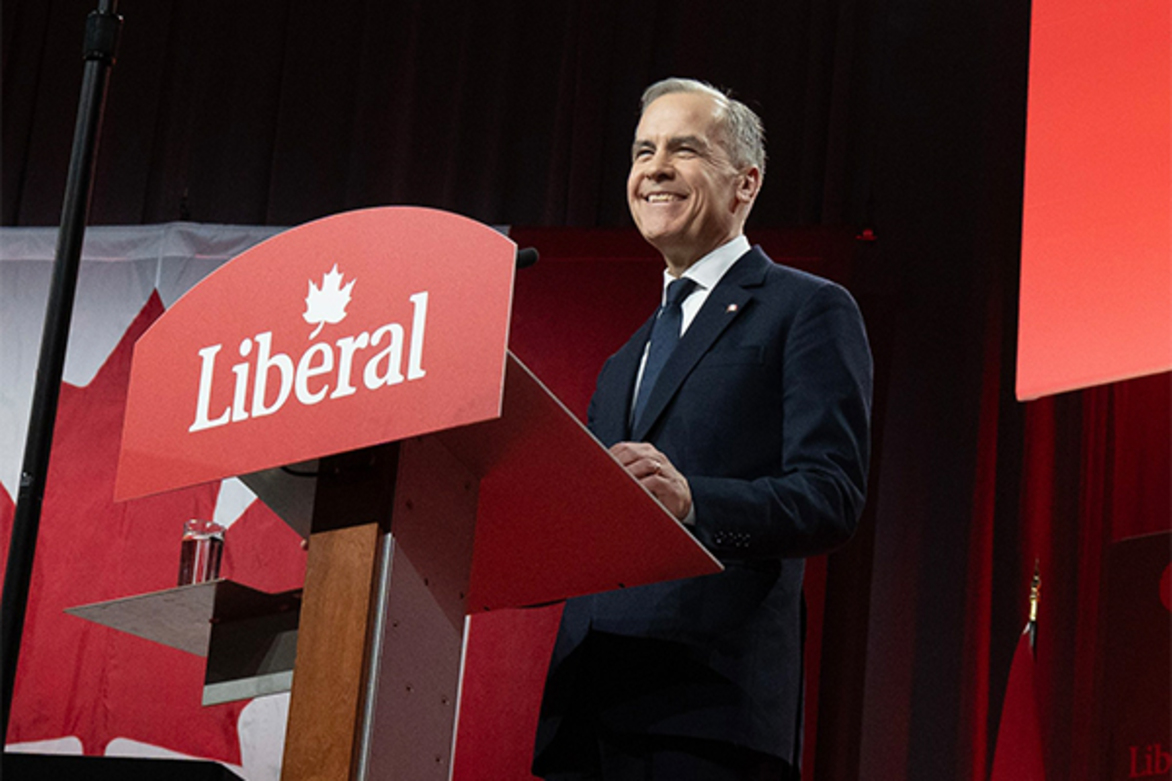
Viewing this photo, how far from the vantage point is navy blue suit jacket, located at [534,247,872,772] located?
1.43 meters

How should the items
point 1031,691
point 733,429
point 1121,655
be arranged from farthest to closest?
1. point 1031,691
2. point 1121,655
3. point 733,429

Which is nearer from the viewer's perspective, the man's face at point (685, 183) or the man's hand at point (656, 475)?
the man's hand at point (656, 475)

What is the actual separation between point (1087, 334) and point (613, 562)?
17.0 inches

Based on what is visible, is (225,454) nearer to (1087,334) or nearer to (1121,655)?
(1087,334)

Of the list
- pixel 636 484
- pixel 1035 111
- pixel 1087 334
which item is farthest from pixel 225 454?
pixel 1035 111

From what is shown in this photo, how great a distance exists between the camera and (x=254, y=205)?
3.90 metres

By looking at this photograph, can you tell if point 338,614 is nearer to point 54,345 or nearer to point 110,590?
point 54,345

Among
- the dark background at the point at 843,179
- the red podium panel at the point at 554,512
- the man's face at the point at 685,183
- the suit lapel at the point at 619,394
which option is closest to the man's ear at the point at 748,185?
the man's face at the point at 685,183

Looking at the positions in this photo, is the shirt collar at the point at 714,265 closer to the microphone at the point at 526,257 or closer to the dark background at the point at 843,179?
the microphone at the point at 526,257

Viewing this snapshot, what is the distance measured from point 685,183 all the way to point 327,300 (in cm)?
93

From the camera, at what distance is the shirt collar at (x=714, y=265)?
1.80 m

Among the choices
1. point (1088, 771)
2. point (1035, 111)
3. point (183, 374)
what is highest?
point (1035, 111)

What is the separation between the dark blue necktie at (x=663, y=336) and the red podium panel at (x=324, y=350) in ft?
2.21

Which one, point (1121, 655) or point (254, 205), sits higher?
point (254, 205)
